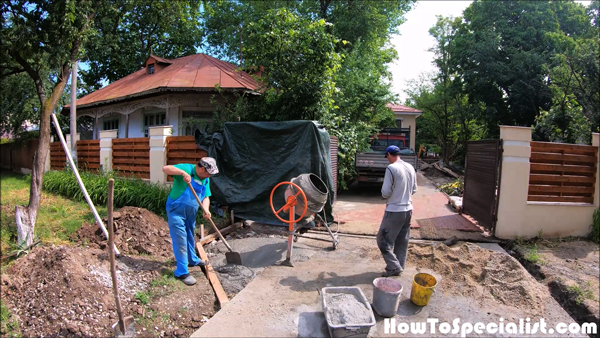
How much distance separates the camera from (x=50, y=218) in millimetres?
6055

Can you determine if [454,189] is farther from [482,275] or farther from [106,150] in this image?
[106,150]

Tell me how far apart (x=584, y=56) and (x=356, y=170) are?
6694 millimetres

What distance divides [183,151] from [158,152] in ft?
2.35

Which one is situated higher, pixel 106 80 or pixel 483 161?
Answer: pixel 106 80

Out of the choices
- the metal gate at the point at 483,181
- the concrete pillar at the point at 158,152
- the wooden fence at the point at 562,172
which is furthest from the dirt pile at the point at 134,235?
the wooden fence at the point at 562,172

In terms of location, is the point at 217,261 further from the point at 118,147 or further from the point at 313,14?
the point at 313,14

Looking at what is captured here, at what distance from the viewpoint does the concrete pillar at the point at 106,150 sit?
9773mm

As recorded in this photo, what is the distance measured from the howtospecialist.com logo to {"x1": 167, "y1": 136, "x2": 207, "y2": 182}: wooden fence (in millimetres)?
5853

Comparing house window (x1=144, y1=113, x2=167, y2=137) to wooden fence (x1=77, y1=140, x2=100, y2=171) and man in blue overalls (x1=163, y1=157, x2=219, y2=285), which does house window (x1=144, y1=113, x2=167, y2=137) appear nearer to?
wooden fence (x1=77, y1=140, x2=100, y2=171)

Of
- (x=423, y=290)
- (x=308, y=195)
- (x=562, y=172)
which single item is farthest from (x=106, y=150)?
(x=562, y=172)

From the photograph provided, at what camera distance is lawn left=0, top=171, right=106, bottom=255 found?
187 inches

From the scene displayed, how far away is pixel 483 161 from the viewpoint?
22.1 feet

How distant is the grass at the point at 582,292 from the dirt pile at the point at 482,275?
0.32 meters

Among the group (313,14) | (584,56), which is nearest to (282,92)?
(584,56)
